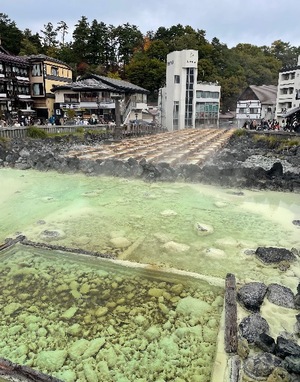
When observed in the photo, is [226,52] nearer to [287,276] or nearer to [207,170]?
[207,170]

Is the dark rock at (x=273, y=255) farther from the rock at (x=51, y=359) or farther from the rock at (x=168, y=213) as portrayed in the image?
the rock at (x=51, y=359)

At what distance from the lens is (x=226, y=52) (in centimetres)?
5616

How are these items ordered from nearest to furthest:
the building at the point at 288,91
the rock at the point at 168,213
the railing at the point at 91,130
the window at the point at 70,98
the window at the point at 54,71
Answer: the rock at the point at 168,213 → the railing at the point at 91,130 → the window at the point at 70,98 → the window at the point at 54,71 → the building at the point at 288,91

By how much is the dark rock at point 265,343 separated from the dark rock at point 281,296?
100cm

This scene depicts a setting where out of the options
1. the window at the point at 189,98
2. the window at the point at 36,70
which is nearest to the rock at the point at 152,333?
the window at the point at 189,98

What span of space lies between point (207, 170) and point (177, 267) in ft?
23.9

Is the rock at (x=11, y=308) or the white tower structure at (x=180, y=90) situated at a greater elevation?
the white tower structure at (x=180, y=90)

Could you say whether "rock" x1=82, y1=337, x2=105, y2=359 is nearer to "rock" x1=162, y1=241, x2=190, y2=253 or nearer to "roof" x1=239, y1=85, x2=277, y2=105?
"rock" x1=162, y1=241, x2=190, y2=253

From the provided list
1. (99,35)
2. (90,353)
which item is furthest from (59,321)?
(99,35)

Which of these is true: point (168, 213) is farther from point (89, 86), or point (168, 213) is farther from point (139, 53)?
point (139, 53)

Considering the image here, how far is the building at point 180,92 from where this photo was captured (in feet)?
111

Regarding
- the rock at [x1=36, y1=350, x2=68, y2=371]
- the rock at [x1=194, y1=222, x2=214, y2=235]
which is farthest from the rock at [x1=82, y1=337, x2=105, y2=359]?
the rock at [x1=194, y1=222, x2=214, y2=235]

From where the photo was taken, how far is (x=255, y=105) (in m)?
43.8

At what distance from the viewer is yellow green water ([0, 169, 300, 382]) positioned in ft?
11.8
